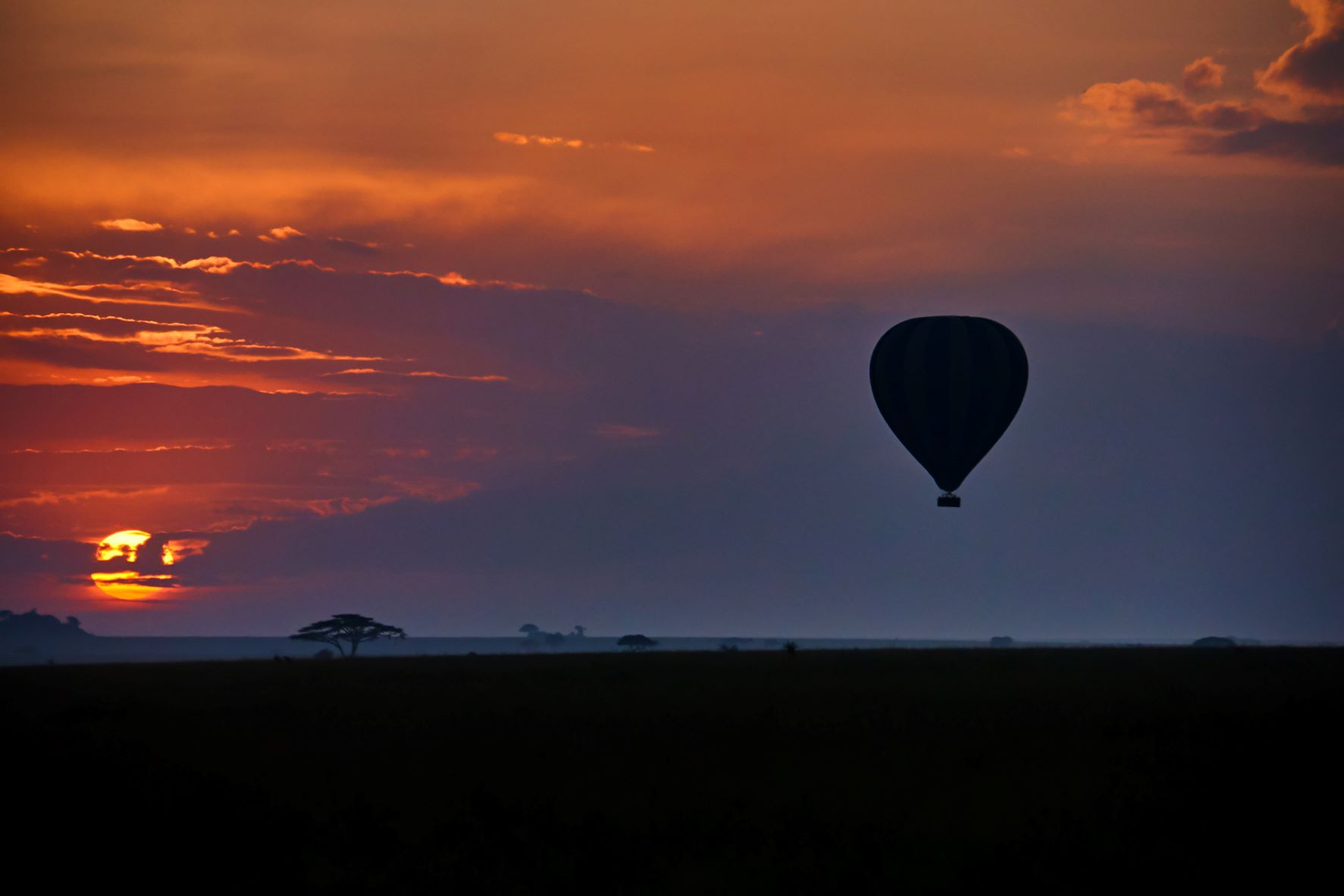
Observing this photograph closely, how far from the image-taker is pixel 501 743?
33.3 metres

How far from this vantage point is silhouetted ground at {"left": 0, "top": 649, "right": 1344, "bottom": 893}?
22.4 meters

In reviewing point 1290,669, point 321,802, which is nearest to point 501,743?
point 321,802

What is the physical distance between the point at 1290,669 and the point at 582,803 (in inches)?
1208

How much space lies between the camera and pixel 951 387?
59938mm

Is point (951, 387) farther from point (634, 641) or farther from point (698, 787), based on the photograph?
point (634, 641)

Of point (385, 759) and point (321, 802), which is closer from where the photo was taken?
point (321, 802)

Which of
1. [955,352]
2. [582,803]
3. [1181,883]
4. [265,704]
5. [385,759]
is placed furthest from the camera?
[955,352]

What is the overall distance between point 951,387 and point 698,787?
35.2 m

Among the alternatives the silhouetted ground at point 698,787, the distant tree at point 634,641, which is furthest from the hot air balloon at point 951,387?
the distant tree at point 634,641

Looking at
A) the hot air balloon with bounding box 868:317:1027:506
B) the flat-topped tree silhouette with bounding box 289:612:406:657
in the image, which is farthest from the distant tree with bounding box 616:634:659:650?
Result: the hot air balloon with bounding box 868:317:1027:506

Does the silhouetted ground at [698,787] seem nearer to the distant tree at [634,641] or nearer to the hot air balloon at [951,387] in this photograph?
the hot air balloon at [951,387]

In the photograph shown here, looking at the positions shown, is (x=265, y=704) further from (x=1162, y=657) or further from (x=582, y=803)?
(x=1162, y=657)

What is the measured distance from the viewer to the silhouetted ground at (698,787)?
2236cm

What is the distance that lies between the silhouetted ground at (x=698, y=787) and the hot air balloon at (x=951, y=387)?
16010mm
